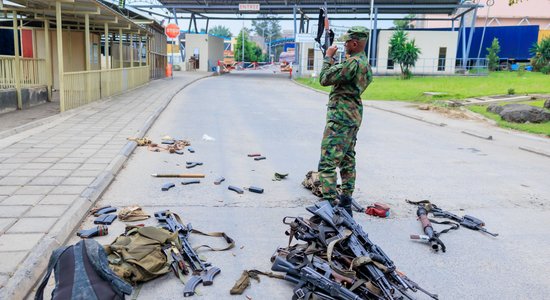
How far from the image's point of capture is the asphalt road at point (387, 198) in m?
3.93

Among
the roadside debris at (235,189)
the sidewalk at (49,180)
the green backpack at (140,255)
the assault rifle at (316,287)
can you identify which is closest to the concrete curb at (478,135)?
the roadside debris at (235,189)

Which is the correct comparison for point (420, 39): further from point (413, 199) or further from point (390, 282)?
point (390, 282)

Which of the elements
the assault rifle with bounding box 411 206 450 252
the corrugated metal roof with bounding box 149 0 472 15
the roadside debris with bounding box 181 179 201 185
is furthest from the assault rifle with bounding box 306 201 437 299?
the corrugated metal roof with bounding box 149 0 472 15

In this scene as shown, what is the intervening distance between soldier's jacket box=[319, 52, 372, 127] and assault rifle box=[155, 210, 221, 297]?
2.02m

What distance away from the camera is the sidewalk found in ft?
12.5

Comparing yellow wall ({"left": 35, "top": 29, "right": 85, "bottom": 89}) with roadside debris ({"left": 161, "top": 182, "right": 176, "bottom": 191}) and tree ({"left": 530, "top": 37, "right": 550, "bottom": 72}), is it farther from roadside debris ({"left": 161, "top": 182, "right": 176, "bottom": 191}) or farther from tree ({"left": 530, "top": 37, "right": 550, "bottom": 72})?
tree ({"left": 530, "top": 37, "right": 550, "bottom": 72})

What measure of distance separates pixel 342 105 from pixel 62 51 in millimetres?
12069

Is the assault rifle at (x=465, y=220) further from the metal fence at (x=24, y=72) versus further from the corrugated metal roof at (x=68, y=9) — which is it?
the metal fence at (x=24, y=72)

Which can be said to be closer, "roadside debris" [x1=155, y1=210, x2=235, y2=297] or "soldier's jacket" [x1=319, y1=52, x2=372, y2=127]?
"roadside debris" [x1=155, y1=210, x2=235, y2=297]

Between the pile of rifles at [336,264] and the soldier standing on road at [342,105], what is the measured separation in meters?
1.00

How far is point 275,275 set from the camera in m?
3.83

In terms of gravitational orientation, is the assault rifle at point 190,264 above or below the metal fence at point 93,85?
below

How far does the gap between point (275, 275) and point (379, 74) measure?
141ft

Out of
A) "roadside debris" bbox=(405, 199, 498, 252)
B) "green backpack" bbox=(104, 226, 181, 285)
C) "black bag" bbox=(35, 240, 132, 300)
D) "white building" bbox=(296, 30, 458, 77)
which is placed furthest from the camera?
"white building" bbox=(296, 30, 458, 77)
